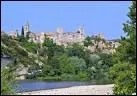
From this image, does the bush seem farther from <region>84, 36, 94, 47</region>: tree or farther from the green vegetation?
<region>84, 36, 94, 47</region>: tree

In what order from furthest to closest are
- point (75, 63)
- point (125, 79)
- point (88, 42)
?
1. point (88, 42)
2. point (75, 63)
3. point (125, 79)

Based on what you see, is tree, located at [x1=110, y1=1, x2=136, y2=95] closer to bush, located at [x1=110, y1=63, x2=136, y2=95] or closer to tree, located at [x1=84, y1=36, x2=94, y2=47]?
bush, located at [x1=110, y1=63, x2=136, y2=95]

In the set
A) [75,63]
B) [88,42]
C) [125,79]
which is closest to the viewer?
[125,79]

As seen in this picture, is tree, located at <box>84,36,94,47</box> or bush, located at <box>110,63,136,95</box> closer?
bush, located at <box>110,63,136,95</box>

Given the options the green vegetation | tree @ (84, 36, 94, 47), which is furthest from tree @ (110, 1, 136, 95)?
tree @ (84, 36, 94, 47)

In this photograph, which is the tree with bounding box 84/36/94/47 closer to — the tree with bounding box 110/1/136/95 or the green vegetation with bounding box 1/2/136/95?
the green vegetation with bounding box 1/2/136/95

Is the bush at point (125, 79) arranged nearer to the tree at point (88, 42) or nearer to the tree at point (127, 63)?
the tree at point (127, 63)

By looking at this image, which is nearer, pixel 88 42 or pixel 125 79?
pixel 125 79

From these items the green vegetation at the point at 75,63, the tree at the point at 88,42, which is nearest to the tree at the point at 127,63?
the green vegetation at the point at 75,63

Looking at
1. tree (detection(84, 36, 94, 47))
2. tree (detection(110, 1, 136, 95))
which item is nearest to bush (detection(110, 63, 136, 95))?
tree (detection(110, 1, 136, 95))

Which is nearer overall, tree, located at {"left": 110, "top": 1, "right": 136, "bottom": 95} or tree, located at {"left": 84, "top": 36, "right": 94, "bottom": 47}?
tree, located at {"left": 110, "top": 1, "right": 136, "bottom": 95}

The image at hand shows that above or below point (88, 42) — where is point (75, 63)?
below

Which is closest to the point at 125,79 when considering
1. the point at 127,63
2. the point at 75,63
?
the point at 127,63

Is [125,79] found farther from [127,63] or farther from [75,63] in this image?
[75,63]
